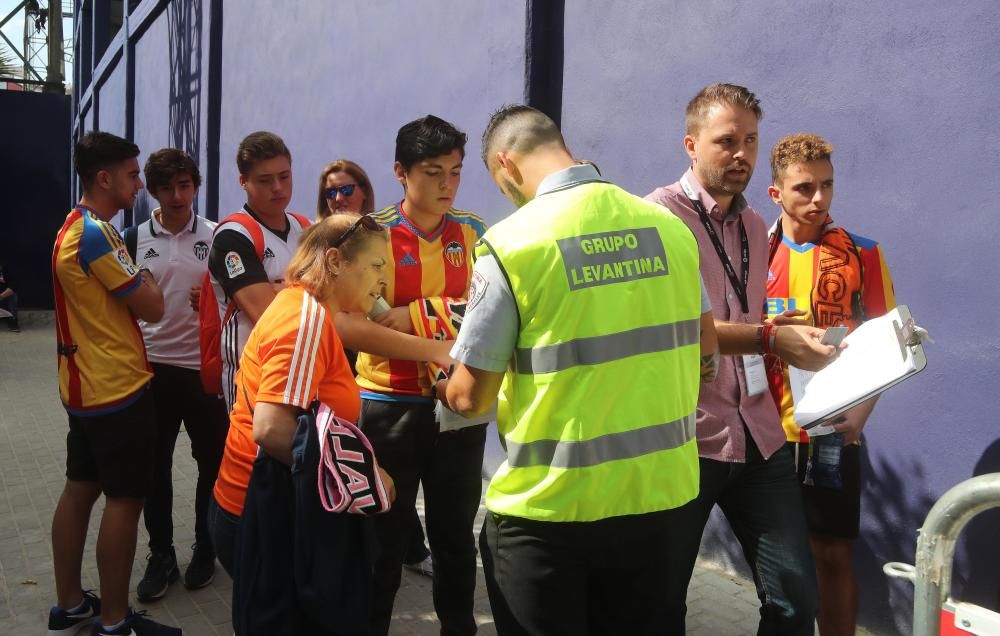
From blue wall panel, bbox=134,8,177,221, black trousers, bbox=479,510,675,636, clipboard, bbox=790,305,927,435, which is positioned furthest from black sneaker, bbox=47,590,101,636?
blue wall panel, bbox=134,8,177,221

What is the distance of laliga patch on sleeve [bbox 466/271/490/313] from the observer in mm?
1970

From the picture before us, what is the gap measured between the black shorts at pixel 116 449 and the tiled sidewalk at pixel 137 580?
76 centimetres

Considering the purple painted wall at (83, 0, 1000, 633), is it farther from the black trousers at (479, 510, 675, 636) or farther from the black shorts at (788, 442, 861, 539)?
the black trousers at (479, 510, 675, 636)

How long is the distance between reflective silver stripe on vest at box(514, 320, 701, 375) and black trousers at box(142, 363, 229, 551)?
9.04ft

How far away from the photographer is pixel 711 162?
269cm

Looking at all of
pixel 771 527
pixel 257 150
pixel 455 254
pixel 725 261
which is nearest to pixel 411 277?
pixel 455 254

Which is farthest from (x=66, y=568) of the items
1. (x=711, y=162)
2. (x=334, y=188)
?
(x=711, y=162)

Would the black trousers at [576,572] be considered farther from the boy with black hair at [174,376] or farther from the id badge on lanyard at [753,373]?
the boy with black hair at [174,376]

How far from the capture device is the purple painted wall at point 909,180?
3.20 metres

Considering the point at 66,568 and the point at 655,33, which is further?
the point at 655,33

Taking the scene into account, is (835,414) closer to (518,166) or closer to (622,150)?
(518,166)

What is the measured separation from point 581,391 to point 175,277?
3.11 meters

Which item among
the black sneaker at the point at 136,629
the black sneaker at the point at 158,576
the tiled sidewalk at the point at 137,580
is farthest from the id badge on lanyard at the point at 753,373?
the black sneaker at the point at 158,576

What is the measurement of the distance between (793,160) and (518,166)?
1.47 metres
